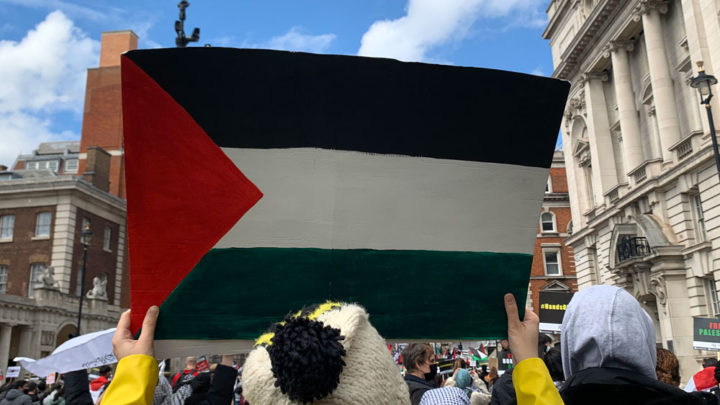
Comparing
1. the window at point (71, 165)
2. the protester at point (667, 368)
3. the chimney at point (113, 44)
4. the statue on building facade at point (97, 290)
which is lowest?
the protester at point (667, 368)

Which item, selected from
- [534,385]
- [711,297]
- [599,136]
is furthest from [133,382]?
[599,136]

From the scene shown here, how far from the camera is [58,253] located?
39.4m

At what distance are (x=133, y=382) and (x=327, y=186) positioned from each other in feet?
3.87

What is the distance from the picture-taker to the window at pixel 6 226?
40.7 meters

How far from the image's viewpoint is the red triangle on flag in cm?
267

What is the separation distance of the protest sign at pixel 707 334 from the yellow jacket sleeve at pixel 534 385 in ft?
34.8

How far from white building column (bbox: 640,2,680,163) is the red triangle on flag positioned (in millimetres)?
27126

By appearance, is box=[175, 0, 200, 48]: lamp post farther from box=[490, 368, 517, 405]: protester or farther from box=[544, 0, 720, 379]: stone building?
box=[544, 0, 720, 379]: stone building

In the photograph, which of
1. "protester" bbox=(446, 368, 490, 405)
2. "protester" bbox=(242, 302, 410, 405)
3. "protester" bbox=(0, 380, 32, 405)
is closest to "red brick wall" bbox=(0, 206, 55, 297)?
"protester" bbox=(0, 380, 32, 405)

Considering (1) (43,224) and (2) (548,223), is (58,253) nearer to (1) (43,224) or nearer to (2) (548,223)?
(1) (43,224)

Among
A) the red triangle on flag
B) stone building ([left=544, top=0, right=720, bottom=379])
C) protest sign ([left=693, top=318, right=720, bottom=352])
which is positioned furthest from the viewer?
stone building ([left=544, top=0, right=720, bottom=379])

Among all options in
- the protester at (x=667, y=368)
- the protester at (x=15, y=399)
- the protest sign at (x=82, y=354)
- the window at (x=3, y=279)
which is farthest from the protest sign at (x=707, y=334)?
the window at (x=3, y=279)

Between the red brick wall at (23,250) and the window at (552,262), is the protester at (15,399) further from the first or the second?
the window at (552,262)

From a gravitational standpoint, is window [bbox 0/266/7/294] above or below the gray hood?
above
